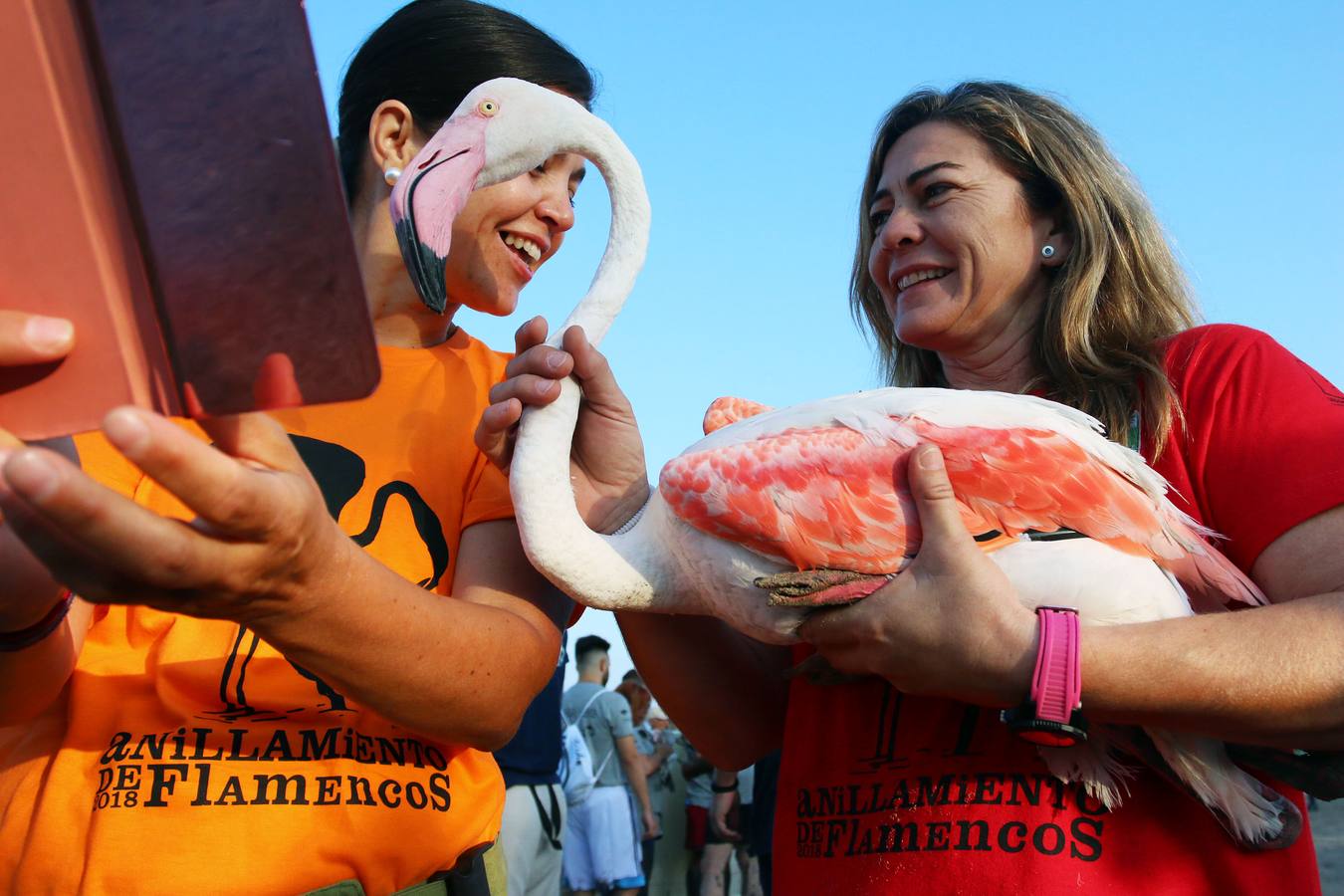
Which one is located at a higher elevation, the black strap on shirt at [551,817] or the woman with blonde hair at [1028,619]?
the woman with blonde hair at [1028,619]

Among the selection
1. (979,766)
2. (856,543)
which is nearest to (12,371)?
(856,543)

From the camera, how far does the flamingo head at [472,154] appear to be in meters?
1.88

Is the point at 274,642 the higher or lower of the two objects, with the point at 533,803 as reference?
higher

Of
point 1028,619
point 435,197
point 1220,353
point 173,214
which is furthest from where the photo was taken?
point 435,197

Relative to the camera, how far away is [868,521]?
1757 millimetres

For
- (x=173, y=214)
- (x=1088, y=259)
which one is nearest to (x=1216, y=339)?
(x=1088, y=259)

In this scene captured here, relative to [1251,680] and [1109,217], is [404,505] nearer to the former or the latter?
[1251,680]

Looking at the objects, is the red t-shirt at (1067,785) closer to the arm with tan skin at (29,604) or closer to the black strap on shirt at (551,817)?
the arm with tan skin at (29,604)

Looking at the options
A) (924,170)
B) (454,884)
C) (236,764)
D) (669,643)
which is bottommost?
(454,884)

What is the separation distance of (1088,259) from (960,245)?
0.25 metres

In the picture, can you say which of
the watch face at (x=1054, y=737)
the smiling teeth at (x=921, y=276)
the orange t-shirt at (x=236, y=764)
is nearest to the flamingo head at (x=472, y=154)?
the orange t-shirt at (x=236, y=764)

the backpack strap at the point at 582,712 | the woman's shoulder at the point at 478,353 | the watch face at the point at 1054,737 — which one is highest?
the woman's shoulder at the point at 478,353

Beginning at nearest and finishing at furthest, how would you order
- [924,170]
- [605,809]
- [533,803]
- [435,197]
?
[435,197]
[924,170]
[533,803]
[605,809]

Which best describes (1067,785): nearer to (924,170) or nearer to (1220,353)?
(1220,353)
